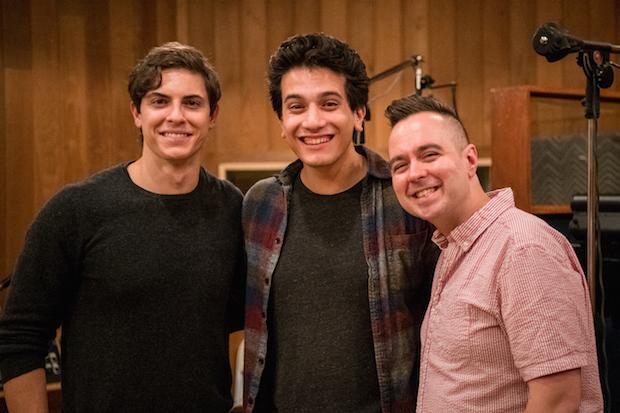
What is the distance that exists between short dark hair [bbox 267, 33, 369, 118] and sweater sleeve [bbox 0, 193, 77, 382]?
0.65 m

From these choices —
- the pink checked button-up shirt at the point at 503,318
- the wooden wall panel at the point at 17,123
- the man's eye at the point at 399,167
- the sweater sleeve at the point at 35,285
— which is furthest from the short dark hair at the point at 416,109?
the wooden wall panel at the point at 17,123

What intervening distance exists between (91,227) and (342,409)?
75 centimetres

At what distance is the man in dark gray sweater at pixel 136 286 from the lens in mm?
1668

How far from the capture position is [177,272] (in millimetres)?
1717

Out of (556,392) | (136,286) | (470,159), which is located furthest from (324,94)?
(556,392)

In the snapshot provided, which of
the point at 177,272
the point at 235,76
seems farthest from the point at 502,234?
the point at 235,76

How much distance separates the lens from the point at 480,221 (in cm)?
139

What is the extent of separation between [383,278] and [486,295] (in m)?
0.40

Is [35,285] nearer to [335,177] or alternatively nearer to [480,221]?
[335,177]

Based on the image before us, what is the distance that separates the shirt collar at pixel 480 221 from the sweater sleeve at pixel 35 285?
0.92 m

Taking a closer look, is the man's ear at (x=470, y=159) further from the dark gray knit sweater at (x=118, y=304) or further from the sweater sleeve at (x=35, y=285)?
the sweater sleeve at (x=35, y=285)

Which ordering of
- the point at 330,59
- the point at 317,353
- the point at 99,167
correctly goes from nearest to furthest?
the point at 317,353 → the point at 330,59 → the point at 99,167

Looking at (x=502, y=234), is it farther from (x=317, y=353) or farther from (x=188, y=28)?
(x=188, y=28)

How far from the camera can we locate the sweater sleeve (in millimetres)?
1657
